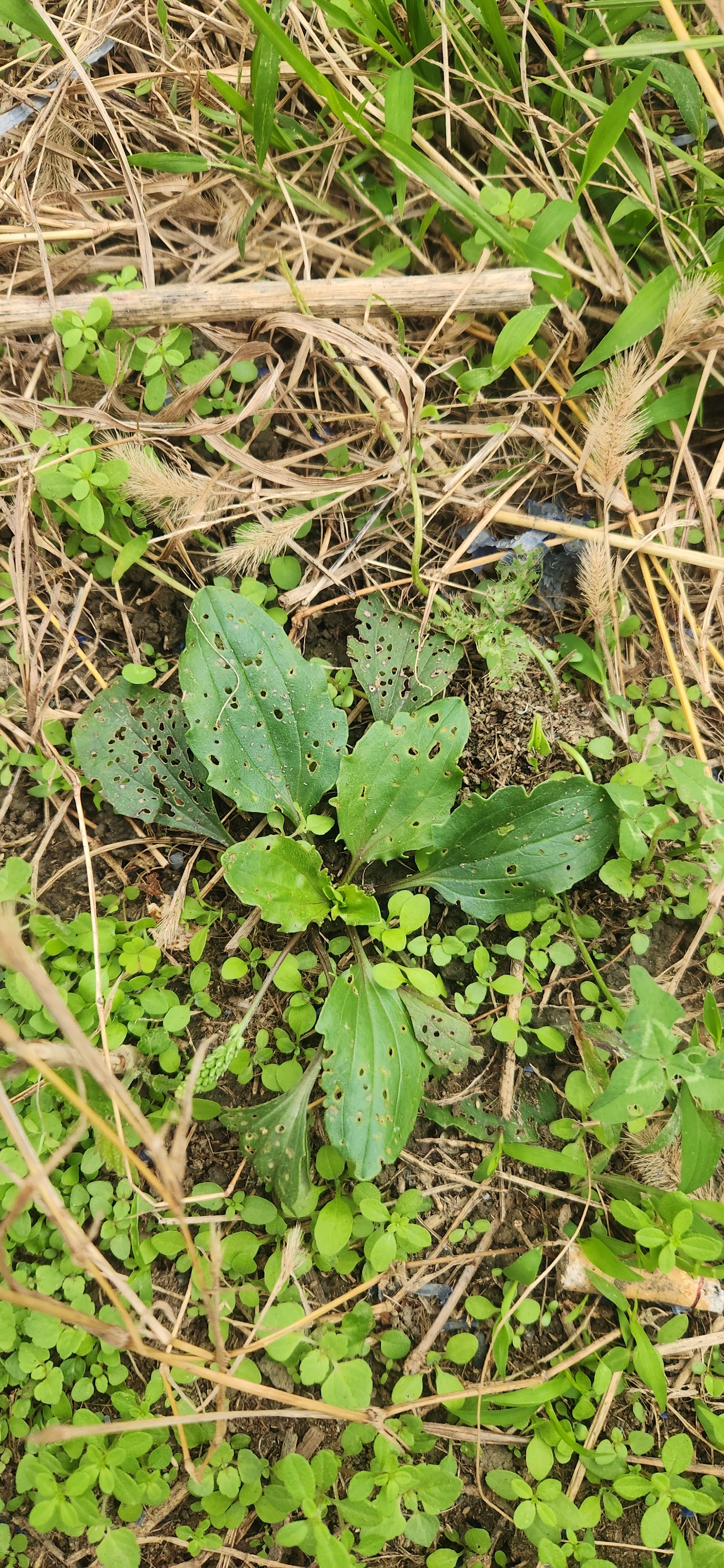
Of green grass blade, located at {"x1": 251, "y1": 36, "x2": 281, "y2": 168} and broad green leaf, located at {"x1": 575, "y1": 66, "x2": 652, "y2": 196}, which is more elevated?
green grass blade, located at {"x1": 251, "y1": 36, "x2": 281, "y2": 168}

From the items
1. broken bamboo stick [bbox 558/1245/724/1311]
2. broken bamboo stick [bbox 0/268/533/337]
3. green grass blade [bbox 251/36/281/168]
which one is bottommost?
broken bamboo stick [bbox 558/1245/724/1311]

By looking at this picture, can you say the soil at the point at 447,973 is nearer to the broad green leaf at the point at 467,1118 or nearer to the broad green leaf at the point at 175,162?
the broad green leaf at the point at 467,1118

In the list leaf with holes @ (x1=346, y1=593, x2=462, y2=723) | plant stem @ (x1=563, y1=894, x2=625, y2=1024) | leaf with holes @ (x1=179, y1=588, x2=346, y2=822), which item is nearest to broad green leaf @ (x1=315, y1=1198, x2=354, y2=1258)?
plant stem @ (x1=563, y1=894, x2=625, y2=1024)

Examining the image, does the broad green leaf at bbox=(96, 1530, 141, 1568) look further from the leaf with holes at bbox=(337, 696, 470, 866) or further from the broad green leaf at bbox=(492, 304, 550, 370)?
the broad green leaf at bbox=(492, 304, 550, 370)

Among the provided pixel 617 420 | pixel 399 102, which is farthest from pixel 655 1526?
pixel 399 102

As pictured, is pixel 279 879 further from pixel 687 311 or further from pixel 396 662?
pixel 687 311

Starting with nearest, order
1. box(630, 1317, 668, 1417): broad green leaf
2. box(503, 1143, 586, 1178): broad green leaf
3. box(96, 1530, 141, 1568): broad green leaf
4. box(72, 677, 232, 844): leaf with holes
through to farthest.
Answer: box(96, 1530, 141, 1568): broad green leaf < box(630, 1317, 668, 1417): broad green leaf < box(503, 1143, 586, 1178): broad green leaf < box(72, 677, 232, 844): leaf with holes
